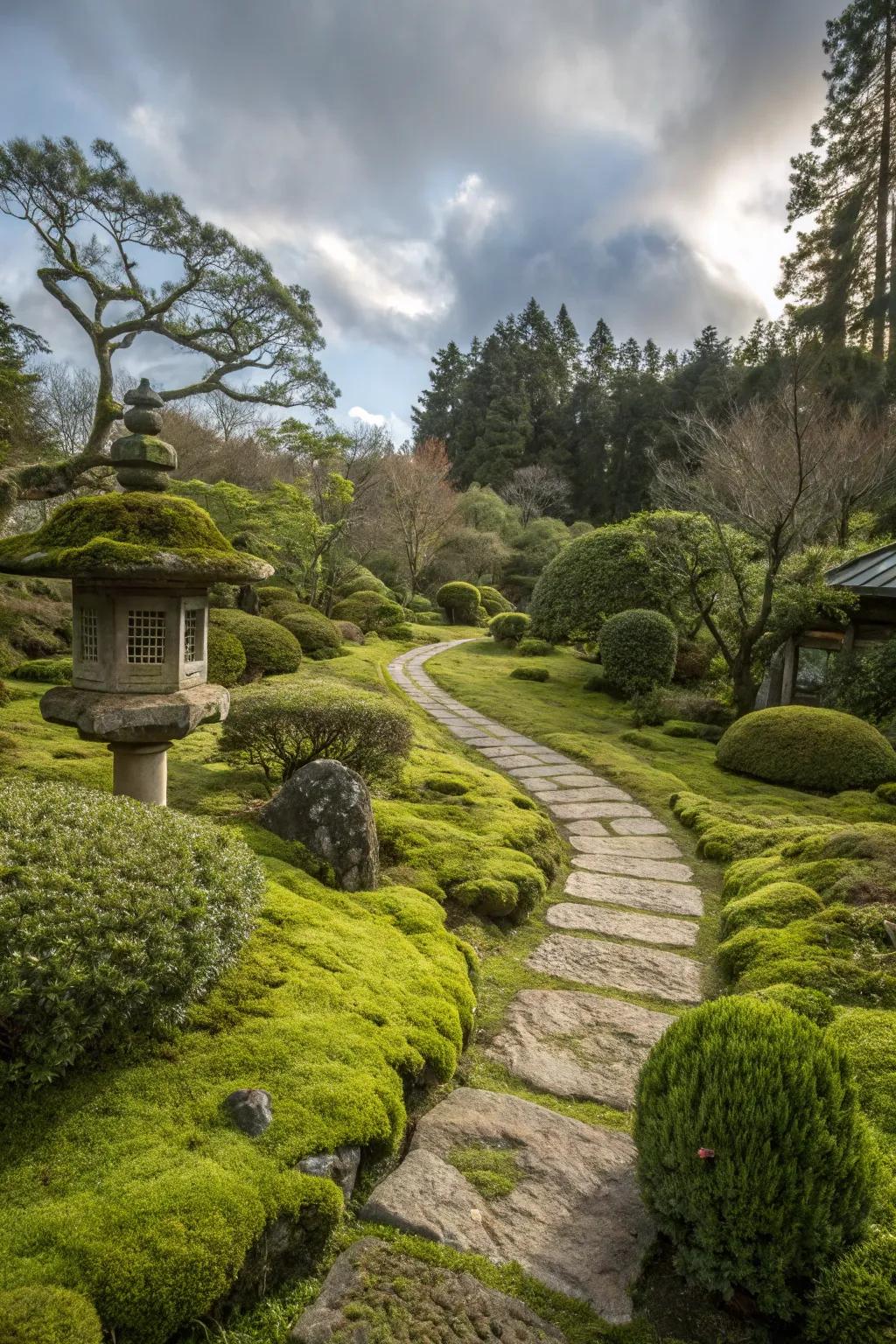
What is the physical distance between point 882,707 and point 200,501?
15997mm

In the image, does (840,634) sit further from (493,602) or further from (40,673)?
(493,602)

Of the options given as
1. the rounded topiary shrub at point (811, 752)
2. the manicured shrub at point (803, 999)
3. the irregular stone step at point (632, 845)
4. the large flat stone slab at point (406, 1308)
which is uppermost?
the rounded topiary shrub at point (811, 752)

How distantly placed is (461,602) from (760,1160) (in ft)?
92.8

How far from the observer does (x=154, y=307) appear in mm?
16406

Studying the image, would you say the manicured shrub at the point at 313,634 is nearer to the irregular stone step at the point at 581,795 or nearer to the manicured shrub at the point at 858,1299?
the irregular stone step at the point at 581,795

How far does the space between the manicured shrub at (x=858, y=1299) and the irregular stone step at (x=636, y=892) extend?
3.43 metres

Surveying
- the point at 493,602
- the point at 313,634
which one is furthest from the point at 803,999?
the point at 493,602

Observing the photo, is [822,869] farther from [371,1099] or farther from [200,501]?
[200,501]

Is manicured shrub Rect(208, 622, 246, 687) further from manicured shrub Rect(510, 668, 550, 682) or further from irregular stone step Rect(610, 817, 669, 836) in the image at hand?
manicured shrub Rect(510, 668, 550, 682)

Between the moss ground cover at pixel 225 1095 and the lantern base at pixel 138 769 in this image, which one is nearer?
the moss ground cover at pixel 225 1095

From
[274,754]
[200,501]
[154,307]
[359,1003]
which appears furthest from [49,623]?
[359,1003]

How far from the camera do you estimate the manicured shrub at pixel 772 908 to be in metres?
4.48

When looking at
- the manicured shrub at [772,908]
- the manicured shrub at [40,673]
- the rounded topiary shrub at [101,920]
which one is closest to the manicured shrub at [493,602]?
the manicured shrub at [40,673]

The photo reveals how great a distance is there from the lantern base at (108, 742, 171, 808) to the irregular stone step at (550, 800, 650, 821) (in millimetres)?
4408
